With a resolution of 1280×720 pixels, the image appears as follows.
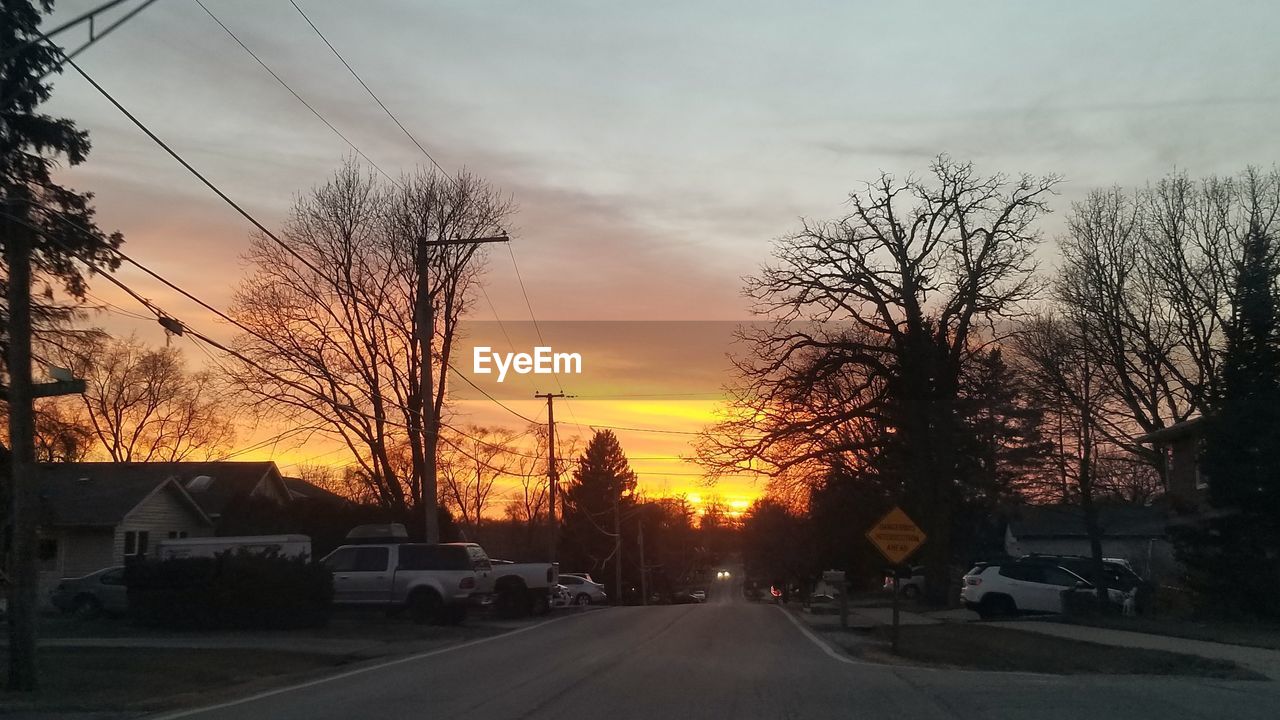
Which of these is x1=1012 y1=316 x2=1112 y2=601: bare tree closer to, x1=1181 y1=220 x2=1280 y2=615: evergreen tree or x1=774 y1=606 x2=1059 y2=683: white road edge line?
x1=1181 y1=220 x2=1280 y2=615: evergreen tree

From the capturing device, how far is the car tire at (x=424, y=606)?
91.9ft

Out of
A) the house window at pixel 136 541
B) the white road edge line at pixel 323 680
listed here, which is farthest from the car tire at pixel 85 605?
the white road edge line at pixel 323 680

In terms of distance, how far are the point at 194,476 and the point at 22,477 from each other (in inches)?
1630

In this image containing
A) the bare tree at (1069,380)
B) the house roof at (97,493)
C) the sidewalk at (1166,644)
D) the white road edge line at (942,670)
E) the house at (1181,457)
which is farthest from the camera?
the house roof at (97,493)

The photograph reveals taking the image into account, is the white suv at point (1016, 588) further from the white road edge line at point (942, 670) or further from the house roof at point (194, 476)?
the house roof at point (194, 476)

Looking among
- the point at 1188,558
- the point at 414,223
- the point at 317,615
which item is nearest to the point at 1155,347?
the point at 1188,558

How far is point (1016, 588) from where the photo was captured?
1192 inches

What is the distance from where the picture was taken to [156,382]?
59688 mm

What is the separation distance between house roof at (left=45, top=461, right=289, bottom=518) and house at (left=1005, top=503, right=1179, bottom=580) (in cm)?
3625

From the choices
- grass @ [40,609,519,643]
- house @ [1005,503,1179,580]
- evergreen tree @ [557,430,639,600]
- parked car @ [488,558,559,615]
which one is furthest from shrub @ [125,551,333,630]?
evergreen tree @ [557,430,639,600]

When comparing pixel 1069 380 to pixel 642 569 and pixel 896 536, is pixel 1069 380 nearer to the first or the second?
pixel 896 536

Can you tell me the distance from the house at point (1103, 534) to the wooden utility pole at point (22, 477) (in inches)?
1839

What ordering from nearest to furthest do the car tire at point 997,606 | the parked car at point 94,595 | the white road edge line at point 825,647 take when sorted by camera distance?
1. the white road edge line at point 825,647
2. the car tire at point 997,606
3. the parked car at point 94,595

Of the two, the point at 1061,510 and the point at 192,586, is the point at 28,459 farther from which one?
the point at 1061,510
